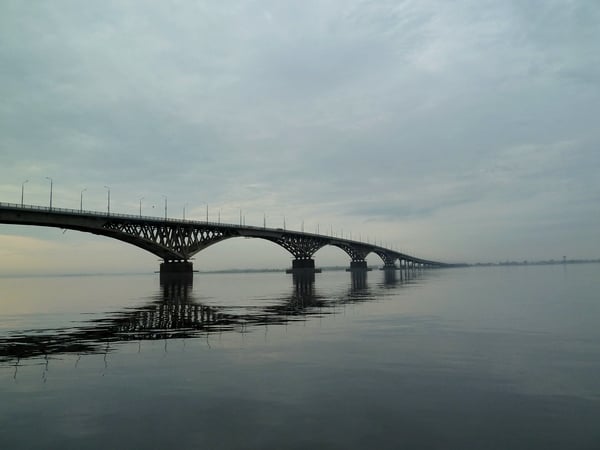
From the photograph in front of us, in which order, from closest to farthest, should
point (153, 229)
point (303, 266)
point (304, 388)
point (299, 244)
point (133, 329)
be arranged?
point (304, 388)
point (133, 329)
point (153, 229)
point (303, 266)
point (299, 244)

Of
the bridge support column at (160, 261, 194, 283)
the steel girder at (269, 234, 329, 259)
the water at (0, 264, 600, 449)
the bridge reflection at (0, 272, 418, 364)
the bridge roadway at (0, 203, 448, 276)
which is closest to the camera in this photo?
the water at (0, 264, 600, 449)

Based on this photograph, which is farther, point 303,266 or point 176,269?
point 303,266

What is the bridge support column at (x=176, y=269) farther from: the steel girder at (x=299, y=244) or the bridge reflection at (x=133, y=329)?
the bridge reflection at (x=133, y=329)

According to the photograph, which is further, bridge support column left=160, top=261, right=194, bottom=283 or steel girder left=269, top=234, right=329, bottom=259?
steel girder left=269, top=234, right=329, bottom=259

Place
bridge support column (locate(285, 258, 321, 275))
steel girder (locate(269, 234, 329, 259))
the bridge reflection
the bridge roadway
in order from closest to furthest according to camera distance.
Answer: the bridge reflection, the bridge roadway, steel girder (locate(269, 234, 329, 259)), bridge support column (locate(285, 258, 321, 275))

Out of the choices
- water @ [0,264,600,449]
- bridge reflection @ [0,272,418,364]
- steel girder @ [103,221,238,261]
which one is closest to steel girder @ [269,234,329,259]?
steel girder @ [103,221,238,261]

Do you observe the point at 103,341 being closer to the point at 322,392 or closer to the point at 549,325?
the point at 322,392

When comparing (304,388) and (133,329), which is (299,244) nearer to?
(133,329)

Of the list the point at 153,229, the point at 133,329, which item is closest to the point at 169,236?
the point at 153,229

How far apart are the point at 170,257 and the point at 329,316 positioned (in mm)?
91560

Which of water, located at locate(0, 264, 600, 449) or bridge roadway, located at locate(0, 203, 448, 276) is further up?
bridge roadway, located at locate(0, 203, 448, 276)

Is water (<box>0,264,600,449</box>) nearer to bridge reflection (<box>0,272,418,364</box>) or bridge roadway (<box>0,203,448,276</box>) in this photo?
bridge reflection (<box>0,272,418,364</box>)

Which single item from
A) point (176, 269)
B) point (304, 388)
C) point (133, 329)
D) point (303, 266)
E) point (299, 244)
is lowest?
point (304, 388)

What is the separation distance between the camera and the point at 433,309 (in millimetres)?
30219
